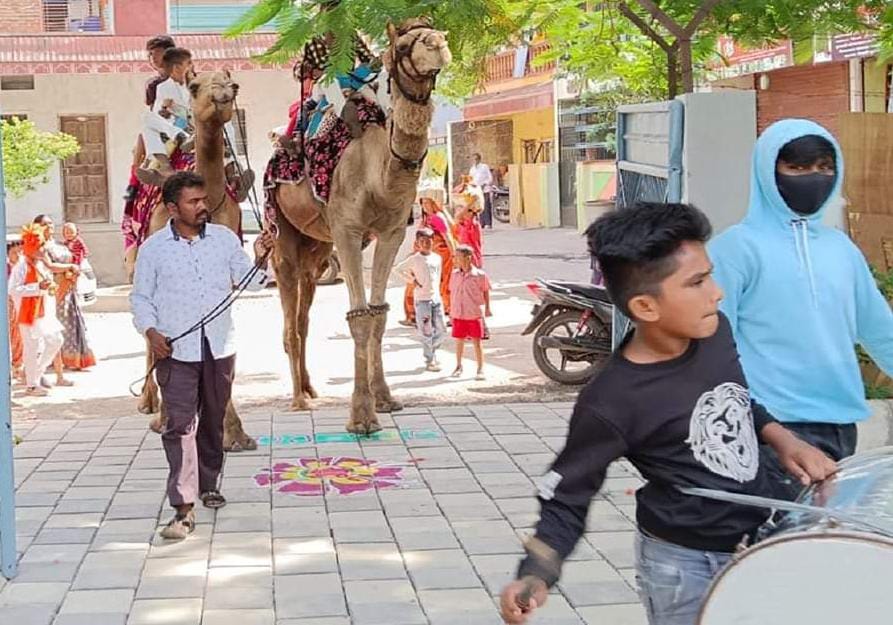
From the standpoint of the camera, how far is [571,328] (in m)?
12.0

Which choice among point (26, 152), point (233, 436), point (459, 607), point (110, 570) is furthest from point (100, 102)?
point (459, 607)

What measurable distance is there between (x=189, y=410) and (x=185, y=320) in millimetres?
427

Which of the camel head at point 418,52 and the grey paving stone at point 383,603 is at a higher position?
the camel head at point 418,52

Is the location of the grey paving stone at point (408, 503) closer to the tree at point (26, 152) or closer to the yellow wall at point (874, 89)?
the yellow wall at point (874, 89)

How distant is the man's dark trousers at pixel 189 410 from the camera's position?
21.9 feet

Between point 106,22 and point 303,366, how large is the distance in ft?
48.2

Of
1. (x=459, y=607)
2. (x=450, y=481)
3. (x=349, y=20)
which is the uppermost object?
(x=349, y=20)

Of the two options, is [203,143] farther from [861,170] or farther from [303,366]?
[861,170]

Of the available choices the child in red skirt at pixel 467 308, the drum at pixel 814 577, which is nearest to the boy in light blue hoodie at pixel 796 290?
the drum at pixel 814 577

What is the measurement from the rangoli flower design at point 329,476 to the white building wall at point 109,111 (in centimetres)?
1530

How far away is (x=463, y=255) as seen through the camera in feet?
41.7

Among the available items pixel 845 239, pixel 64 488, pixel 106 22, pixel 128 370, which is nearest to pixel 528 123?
pixel 106 22

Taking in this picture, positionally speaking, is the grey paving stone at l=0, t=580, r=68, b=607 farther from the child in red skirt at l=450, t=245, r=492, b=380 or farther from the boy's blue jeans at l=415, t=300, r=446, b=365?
the boy's blue jeans at l=415, t=300, r=446, b=365

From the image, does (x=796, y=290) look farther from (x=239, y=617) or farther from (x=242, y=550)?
(x=242, y=550)
